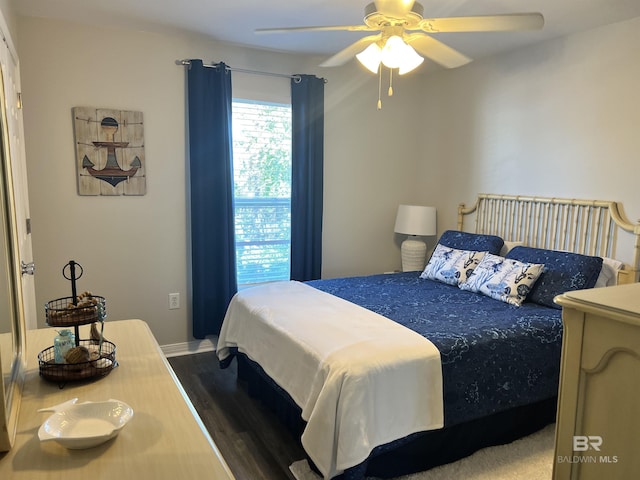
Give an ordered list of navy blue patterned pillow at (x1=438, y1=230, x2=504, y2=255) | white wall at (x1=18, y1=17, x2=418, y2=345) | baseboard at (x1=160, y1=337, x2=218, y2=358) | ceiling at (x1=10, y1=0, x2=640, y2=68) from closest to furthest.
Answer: ceiling at (x1=10, y1=0, x2=640, y2=68) → white wall at (x1=18, y1=17, x2=418, y2=345) → navy blue patterned pillow at (x1=438, y1=230, x2=504, y2=255) → baseboard at (x1=160, y1=337, x2=218, y2=358)

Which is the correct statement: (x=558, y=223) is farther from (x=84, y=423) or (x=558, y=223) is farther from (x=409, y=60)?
(x=84, y=423)

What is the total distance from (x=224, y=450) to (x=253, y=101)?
2534mm

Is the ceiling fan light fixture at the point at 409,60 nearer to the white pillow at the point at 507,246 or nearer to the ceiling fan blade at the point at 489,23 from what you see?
the ceiling fan blade at the point at 489,23

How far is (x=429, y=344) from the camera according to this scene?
216 cm

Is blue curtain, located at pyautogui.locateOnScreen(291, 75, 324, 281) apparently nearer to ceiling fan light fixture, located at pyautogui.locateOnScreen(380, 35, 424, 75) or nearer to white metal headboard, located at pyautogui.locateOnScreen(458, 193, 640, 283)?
white metal headboard, located at pyautogui.locateOnScreen(458, 193, 640, 283)

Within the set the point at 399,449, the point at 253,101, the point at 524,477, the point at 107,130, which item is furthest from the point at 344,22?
the point at 524,477

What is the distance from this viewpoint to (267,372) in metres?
2.48

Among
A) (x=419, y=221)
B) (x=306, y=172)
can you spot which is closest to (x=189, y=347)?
(x=306, y=172)

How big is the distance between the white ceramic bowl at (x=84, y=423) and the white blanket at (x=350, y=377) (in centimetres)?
99

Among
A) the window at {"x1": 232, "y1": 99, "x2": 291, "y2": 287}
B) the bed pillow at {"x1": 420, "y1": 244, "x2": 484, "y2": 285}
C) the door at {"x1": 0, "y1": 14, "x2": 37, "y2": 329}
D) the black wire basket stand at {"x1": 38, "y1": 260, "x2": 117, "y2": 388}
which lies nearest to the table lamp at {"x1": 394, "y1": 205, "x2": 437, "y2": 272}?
the bed pillow at {"x1": 420, "y1": 244, "x2": 484, "y2": 285}

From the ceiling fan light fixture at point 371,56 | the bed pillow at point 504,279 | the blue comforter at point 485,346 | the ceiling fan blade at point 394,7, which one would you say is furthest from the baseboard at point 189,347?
the ceiling fan blade at point 394,7

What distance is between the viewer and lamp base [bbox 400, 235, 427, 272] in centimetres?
417

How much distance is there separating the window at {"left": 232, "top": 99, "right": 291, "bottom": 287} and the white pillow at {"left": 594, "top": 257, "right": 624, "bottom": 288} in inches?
90.6

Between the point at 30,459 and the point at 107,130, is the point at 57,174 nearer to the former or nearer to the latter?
the point at 107,130
